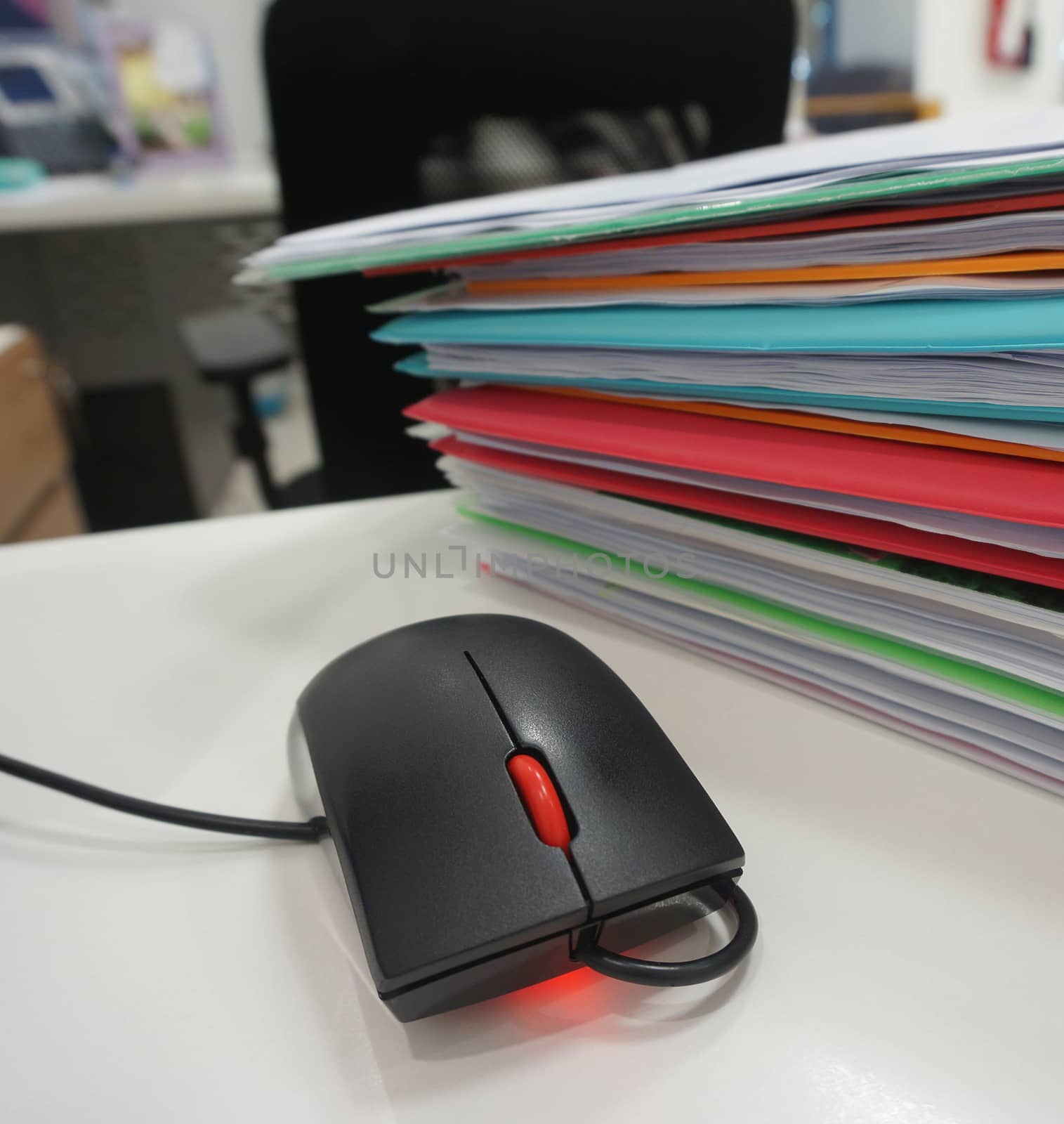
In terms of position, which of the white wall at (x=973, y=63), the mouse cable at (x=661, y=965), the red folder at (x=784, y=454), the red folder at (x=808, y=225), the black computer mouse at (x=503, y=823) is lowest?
the mouse cable at (x=661, y=965)

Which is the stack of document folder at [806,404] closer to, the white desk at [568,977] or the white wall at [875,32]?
the white desk at [568,977]

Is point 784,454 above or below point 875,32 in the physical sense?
below

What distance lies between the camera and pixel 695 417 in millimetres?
353

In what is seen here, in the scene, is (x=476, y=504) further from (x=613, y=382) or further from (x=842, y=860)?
(x=842, y=860)

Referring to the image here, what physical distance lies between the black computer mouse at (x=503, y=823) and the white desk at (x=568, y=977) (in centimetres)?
2

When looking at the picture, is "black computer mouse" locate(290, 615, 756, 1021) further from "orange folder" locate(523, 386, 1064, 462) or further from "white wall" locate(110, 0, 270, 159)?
"white wall" locate(110, 0, 270, 159)

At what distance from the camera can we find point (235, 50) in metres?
2.93

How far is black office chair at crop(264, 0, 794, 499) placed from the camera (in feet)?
2.08

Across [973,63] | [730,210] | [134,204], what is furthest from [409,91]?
[973,63]

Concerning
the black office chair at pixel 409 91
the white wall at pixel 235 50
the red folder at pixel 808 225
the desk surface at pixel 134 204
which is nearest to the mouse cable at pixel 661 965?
the red folder at pixel 808 225

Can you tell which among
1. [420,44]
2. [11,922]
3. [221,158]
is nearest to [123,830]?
[11,922]

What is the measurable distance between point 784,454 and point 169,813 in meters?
0.25

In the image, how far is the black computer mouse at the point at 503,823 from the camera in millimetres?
199

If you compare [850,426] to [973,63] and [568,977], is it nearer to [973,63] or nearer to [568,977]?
[568,977]
